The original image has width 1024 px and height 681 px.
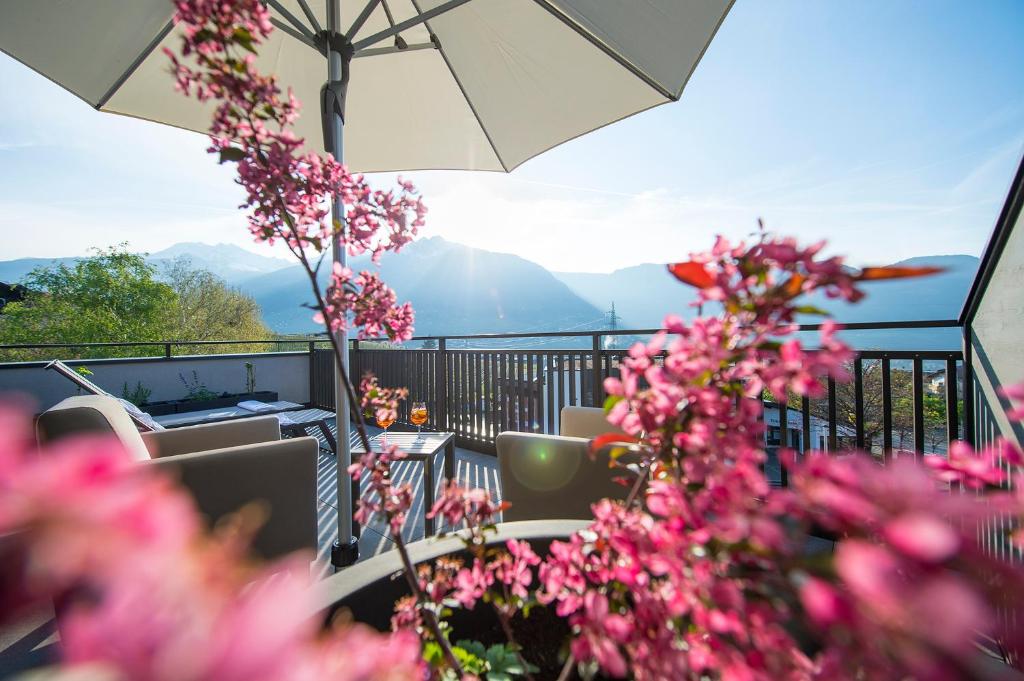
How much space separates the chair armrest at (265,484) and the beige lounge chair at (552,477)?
0.92 m

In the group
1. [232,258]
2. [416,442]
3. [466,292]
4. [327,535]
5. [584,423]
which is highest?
[232,258]

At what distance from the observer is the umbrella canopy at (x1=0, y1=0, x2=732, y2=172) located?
82.5 inches

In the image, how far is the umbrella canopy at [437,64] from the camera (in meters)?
2.10

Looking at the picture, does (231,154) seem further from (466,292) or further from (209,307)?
(466,292)

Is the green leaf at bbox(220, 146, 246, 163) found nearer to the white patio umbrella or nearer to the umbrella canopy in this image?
the white patio umbrella

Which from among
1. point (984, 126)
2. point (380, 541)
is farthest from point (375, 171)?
point (984, 126)

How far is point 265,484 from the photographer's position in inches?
70.7

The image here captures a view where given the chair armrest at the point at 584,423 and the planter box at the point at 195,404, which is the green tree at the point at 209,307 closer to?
the planter box at the point at 195,404

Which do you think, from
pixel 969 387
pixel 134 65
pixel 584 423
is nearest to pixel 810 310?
pixel 584 423

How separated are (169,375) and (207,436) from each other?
410 centimetres

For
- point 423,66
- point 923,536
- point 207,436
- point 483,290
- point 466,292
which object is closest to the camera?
point 923,536

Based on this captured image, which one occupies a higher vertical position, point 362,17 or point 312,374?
point 362,17

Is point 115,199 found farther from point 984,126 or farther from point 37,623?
point 984,126

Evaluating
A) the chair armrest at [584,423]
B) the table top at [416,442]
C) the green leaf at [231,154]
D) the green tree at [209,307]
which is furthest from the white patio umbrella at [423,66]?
the green tree at [209,307]
